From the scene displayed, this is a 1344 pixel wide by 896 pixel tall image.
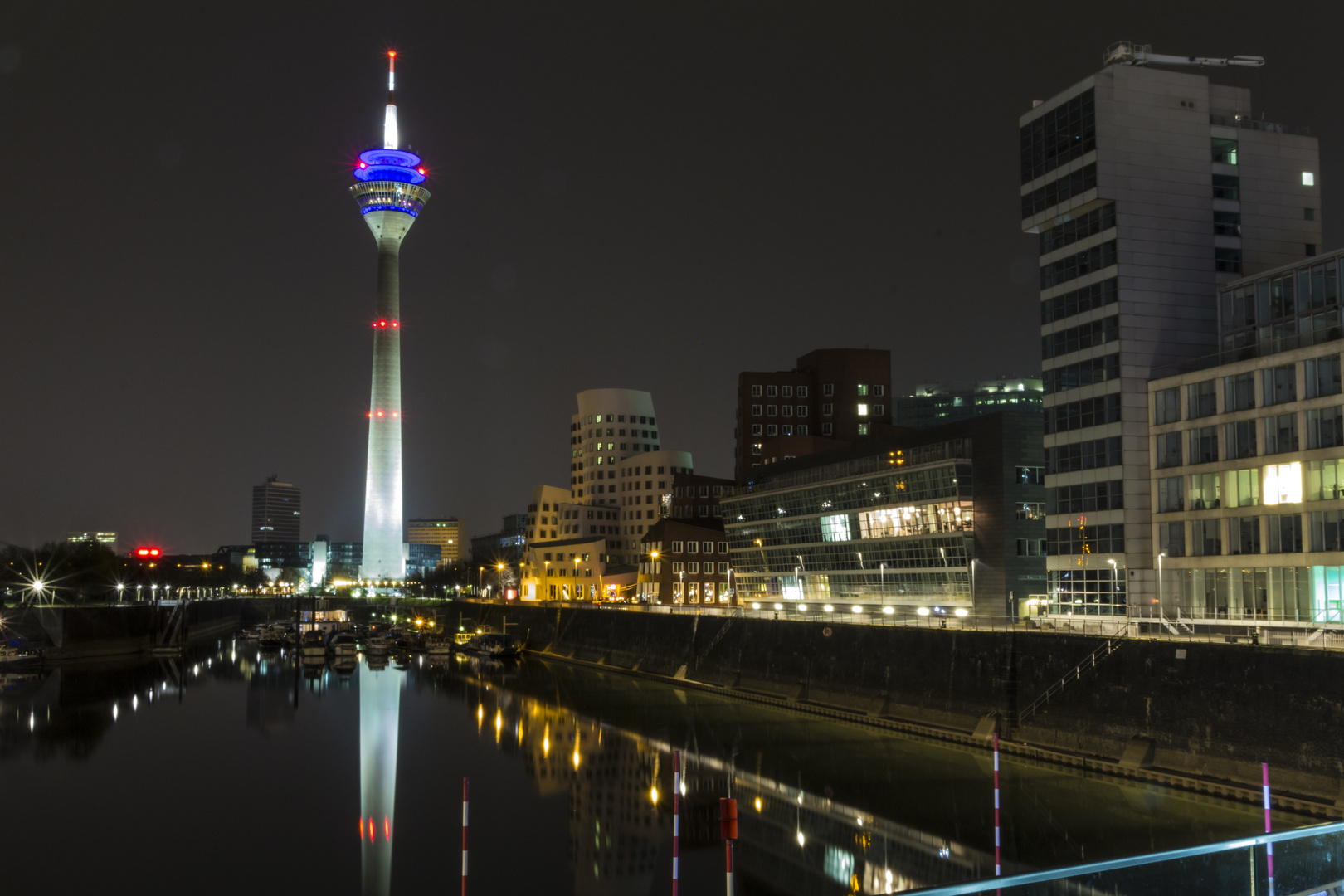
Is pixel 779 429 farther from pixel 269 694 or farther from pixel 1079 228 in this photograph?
pixel 1079 228

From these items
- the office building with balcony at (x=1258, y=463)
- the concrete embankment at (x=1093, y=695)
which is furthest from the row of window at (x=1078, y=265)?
the concrete embankment at (x=1093, y=695)

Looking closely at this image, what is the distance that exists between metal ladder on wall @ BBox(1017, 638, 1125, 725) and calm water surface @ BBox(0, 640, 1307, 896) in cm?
275

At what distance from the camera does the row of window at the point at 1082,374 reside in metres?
63.0

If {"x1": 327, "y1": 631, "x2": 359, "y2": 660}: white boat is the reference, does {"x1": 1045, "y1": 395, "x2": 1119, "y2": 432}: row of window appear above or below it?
above

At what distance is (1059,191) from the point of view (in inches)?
2625

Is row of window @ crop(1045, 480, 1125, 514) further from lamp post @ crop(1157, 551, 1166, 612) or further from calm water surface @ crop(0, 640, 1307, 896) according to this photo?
calm water surface @ crop(0, 640, 1307, 896)

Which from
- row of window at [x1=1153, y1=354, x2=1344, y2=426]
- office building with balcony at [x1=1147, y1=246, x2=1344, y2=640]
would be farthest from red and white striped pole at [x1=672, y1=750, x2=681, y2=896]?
row of window at [x1=1153, y1=354, x2=1344, y2=426]

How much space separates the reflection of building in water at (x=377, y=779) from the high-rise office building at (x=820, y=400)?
3077 inches

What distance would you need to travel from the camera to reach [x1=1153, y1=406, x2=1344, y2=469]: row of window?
50062 millimetres

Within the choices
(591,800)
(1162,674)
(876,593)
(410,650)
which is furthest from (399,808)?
(410,650)

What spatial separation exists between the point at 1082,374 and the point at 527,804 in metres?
41.6

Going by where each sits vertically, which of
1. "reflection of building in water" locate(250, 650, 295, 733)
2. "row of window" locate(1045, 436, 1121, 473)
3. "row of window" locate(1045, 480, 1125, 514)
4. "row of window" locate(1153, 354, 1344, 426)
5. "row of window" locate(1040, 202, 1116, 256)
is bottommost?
"reflection of building in water" locate(250, 650, 295, 733)

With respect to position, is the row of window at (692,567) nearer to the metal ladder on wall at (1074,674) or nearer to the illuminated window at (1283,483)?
the illuminated window at (1283,483)

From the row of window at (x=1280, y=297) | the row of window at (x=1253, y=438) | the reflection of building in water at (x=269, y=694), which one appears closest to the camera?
the row of window at (x=1253, y=438)
